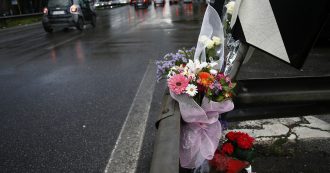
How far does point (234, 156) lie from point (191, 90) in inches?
23.3

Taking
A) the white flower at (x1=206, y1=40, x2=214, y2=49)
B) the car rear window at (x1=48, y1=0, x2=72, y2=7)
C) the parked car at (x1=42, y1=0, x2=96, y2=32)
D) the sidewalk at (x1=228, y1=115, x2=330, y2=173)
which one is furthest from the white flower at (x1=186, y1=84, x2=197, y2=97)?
the car rear window at (x1=48, y1=0, x2=72, y2=7)

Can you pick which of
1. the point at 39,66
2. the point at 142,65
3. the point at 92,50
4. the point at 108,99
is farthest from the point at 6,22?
the point at 108,99

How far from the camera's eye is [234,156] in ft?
8.61

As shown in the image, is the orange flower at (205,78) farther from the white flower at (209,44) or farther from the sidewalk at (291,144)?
the sidewalk at (291,144)

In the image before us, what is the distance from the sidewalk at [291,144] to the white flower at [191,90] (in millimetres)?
974

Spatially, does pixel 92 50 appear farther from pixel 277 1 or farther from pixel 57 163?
pixel 277 1

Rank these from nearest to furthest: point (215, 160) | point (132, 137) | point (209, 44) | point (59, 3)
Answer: point (215, 160), point (209, 44), point (132, 137), point (59, 3)

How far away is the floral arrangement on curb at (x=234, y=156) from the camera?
7.93ft

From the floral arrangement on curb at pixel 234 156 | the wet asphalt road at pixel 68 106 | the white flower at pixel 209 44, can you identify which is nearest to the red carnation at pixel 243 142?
the floral arrangement on curb at pixel 234 156

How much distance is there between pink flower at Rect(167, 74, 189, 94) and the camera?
2482 millimetres

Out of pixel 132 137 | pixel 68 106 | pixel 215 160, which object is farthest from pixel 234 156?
pixel 68 106

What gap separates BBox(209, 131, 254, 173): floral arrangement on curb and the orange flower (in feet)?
1.53

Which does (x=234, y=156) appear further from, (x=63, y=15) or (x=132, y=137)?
(x=63, y=15)

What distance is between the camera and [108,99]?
17.4 ft
